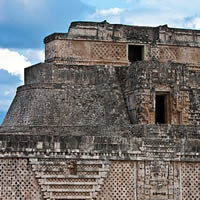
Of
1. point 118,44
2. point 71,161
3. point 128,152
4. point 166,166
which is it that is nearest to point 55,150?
point 71,161

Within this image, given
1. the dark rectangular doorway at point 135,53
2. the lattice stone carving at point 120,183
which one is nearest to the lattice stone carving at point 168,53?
the dark rectangular doorway at point 135,53

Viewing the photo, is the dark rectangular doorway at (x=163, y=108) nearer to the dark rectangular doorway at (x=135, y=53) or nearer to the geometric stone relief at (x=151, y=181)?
the dark rectangular doorway at (x=135, y=53)

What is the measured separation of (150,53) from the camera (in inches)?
806

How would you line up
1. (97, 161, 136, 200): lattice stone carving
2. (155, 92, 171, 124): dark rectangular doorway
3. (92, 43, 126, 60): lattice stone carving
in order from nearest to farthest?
(97, 161, 136, 200): lattice stone carving < (155, 92, 171, 124): dark rectangular doorway < (92, 43, 126, 60): lattice stone carving

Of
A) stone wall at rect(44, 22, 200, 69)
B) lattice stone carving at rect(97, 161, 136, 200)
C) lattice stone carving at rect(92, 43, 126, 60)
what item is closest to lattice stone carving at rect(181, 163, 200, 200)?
lattice stone carving at rect(97, 161, 136, 200)

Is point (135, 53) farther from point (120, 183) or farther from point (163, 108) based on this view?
point (120, 183)

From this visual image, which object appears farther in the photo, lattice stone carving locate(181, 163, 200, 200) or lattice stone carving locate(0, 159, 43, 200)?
lattice stone carving locate(181, 163, 200, 200)

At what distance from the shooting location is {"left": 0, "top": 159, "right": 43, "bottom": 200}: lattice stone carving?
15.0 m

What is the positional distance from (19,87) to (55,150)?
13.3 feet

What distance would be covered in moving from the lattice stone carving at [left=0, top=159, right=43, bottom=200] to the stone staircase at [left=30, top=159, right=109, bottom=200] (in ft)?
0.56

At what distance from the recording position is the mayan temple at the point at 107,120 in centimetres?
1521

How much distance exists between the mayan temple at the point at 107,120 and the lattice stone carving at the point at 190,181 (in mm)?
27

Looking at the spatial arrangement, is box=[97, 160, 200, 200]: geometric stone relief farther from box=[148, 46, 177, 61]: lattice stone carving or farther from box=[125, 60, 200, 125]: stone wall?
box=[148, 46, 177, 61]: lattice stone carving

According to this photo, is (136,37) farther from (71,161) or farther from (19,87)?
(71,161)
